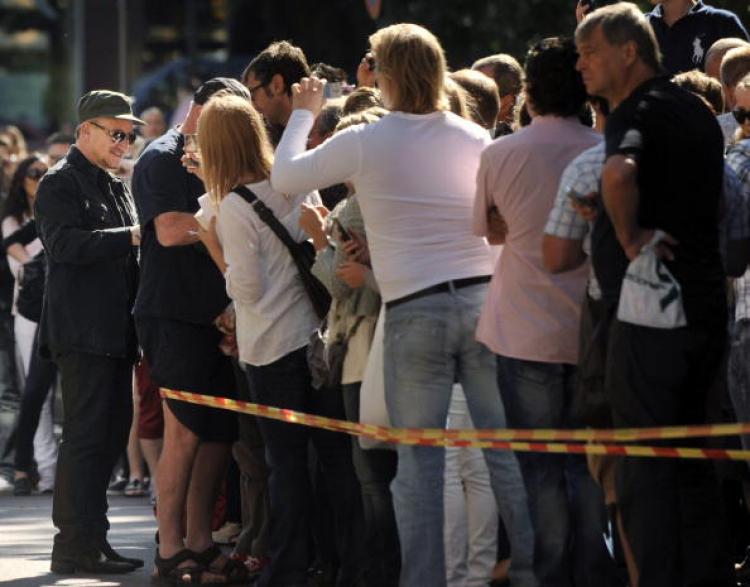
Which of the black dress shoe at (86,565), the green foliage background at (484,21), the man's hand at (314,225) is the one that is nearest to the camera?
the man's hand at (314,225)

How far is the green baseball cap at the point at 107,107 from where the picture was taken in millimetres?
9375

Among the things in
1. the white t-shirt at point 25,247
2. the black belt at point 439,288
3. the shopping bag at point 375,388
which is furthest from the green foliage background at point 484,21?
Result: the black belt at point 439,288

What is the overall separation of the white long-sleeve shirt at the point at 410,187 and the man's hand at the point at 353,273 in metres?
0.33

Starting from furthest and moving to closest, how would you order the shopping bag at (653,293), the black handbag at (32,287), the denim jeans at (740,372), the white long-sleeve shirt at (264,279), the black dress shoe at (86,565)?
the black handbag at (32,287) < the black dress shoe at (86,565) < the white long-sleeve shirt at (264,279) < the denim jeans at (740,372) < the shopping bag at (653,293)

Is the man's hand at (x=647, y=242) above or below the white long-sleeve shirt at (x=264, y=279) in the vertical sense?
above

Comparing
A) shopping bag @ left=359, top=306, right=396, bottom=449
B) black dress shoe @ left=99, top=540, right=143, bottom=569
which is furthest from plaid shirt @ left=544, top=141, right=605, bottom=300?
black dress shoe @ left=99, top=540, right=143, bottom=569

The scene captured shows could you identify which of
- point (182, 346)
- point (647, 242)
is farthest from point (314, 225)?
point (647, 242)

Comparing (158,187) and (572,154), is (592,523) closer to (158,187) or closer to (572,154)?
(572,154)

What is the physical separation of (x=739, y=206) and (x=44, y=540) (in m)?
4.90

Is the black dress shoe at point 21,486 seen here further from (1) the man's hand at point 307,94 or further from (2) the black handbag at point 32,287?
(1) the man's hand at point 307,94

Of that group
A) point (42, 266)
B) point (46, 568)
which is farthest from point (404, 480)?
point (42, 266)

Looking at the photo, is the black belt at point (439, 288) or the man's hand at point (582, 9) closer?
the black belt at point (439, 288)

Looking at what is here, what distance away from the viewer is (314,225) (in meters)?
7.64

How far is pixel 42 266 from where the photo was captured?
1245 cm
